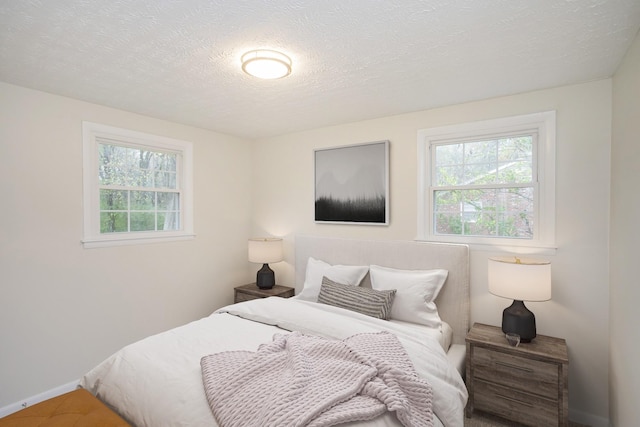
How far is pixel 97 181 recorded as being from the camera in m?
2.95

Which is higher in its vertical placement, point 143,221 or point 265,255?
point 143,221

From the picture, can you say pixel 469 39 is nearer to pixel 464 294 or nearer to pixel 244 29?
pixel 244 29

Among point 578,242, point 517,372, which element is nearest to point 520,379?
point 517,372

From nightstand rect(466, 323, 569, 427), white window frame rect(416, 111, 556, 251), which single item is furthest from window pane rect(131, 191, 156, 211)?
nightstand rect(466, 323, 569, 427)

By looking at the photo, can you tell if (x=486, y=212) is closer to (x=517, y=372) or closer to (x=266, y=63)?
(x=517, y=372)

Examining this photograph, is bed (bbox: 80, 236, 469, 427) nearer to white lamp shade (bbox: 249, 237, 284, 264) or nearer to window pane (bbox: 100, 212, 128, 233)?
white lamp shade (bbox: 249, 237, 284, 264)

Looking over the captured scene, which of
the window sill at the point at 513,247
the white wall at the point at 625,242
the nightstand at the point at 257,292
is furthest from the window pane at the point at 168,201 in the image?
the white wall at the point at 625,242

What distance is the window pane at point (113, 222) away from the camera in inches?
119

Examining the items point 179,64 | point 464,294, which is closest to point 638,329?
point 464,294

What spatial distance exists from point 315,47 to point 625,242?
6.97 ft

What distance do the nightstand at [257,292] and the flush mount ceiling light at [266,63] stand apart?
7.71 feet

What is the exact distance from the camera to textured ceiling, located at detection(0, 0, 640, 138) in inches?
60.9

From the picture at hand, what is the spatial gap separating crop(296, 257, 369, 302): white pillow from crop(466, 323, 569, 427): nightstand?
3.47ft

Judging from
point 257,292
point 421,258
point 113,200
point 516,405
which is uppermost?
point 113,200
